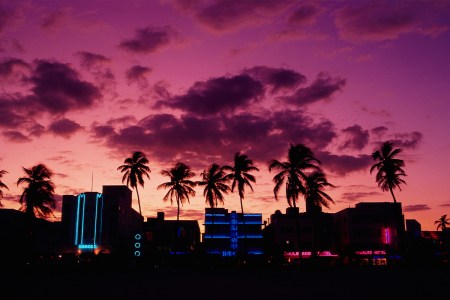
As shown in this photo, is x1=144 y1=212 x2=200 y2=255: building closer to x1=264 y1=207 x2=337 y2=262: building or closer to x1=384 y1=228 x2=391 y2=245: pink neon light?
x1=264 y1=207 x2=337 y2=262: building

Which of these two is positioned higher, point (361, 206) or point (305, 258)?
point (361, 206)

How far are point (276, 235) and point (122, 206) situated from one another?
103 feet

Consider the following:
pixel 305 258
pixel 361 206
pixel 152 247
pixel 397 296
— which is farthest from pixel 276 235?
pixel 397 296

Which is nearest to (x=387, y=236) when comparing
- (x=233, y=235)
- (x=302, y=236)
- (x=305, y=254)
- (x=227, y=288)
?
(x=305, y=254)

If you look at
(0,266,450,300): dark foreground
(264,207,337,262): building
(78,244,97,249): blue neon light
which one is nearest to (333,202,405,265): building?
(264,207,337,262): building

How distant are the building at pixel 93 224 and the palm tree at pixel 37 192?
30.0 ft

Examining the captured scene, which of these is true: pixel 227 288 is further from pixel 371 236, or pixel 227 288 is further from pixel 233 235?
pixel 371 236

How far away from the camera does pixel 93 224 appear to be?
261 ft

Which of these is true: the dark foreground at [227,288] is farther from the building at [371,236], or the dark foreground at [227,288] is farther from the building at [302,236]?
the building at [302,236]

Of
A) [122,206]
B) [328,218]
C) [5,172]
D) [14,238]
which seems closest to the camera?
[5,172]

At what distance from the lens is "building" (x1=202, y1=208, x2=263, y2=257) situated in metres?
96.6

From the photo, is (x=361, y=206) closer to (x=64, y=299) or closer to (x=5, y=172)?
(x=5, y=172)

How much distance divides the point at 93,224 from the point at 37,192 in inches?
505

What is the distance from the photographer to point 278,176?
68938mm
